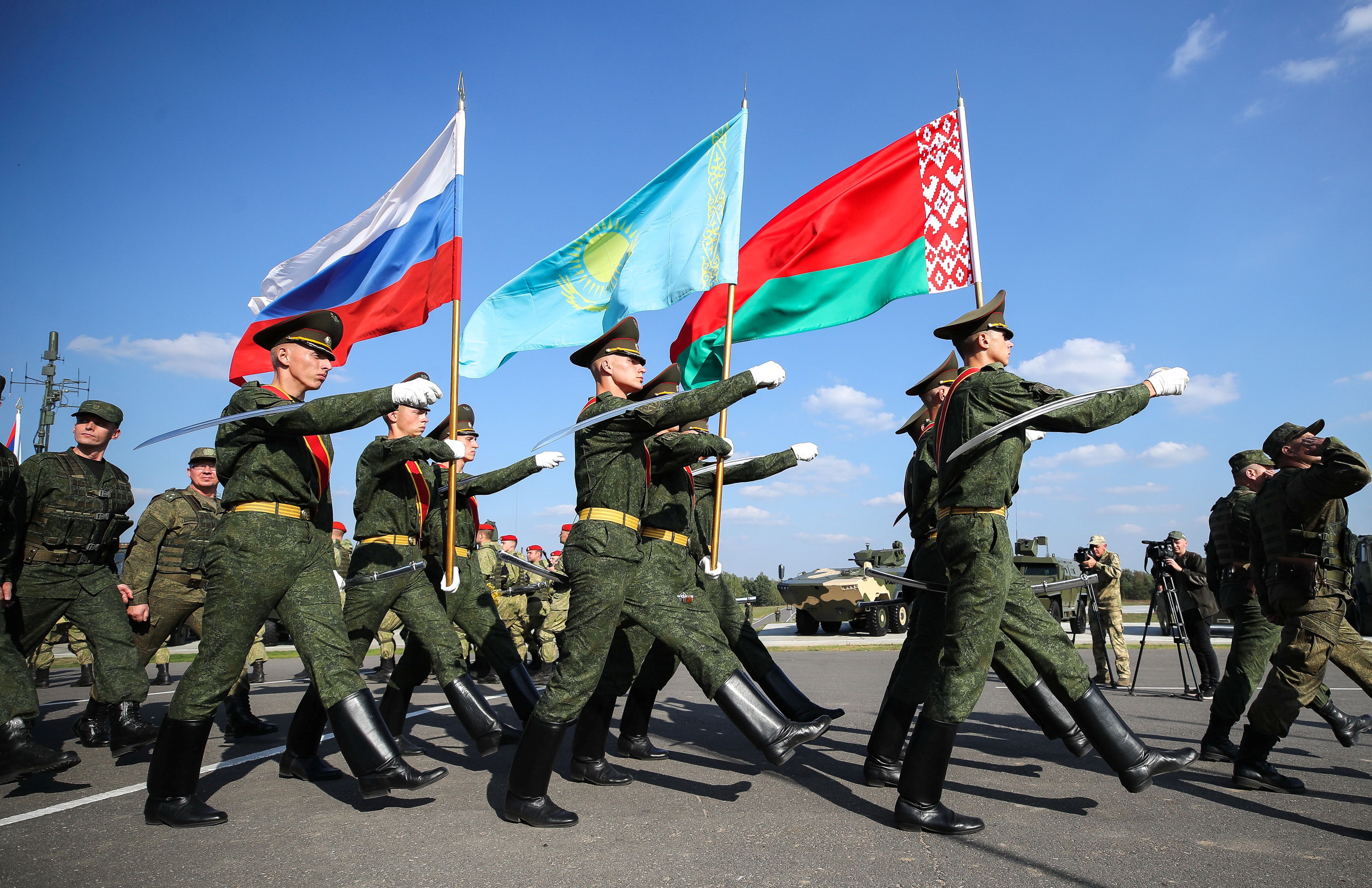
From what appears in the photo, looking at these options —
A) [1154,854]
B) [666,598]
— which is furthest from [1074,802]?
[666,598]

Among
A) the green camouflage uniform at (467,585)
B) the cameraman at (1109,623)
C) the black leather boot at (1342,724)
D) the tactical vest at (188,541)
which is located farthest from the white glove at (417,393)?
the cameraman at (1109,623)

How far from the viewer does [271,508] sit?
380cm

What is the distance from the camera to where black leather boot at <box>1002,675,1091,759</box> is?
408 centimetres

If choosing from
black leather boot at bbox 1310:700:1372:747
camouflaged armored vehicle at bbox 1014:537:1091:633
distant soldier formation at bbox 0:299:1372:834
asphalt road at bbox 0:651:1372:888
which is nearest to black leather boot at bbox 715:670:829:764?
distant soldier formation at bbox 0:299:1372:834

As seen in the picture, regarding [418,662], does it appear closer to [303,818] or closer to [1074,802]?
[303,818]

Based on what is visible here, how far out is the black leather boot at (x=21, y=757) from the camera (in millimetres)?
3873

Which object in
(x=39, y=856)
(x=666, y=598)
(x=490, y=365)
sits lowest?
(x=39, y=856)

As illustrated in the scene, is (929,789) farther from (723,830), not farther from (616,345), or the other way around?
(616,345)

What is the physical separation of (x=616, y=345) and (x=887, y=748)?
92.7 inches

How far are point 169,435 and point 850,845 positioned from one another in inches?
125

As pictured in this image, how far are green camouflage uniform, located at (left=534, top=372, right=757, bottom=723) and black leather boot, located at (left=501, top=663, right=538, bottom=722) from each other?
5.54 ft

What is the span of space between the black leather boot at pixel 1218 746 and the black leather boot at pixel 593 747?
3142 mm

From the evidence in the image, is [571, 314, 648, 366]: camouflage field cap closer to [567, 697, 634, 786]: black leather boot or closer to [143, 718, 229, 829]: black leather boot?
[567, 697, 634, 786]: black leather boot

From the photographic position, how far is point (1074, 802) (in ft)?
12.7
